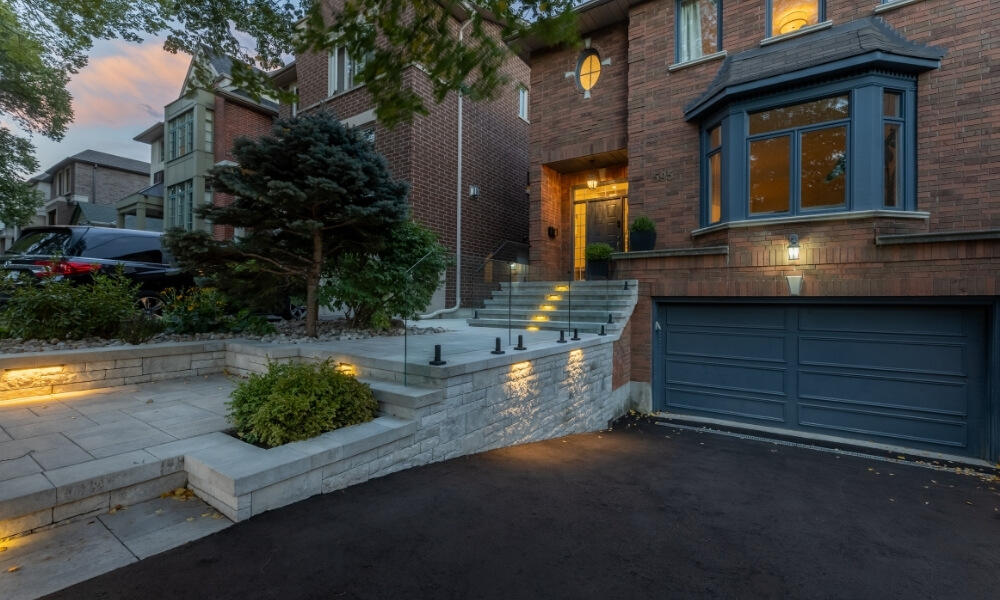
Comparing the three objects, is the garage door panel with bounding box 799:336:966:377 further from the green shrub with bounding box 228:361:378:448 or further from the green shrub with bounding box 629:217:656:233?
the green shrub with bounding box 228:361:378:448

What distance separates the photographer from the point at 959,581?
8.72 feet

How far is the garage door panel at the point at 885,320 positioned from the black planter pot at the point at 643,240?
105 inches

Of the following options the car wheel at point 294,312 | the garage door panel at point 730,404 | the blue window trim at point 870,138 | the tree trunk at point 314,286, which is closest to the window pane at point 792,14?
the blue window trim at point 870,138

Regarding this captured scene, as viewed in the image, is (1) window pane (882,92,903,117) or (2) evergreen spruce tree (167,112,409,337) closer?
(2) evergreen spruce tree (167,112,409,337)

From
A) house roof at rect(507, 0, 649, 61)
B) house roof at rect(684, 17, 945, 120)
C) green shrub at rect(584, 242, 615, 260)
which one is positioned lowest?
green shrub at rect(584, 242, 615, 260)

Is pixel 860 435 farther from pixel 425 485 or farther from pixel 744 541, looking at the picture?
pixel 425 485

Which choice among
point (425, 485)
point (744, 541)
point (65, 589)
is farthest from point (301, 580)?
point (744, 541)

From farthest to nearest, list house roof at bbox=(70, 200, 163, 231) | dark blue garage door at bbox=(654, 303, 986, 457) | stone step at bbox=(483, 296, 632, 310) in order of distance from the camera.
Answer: house roof at bbox=(70, 200, 163, 231) < stone step at bbox=(483, 296, 632, 310) < dark blue garage door at bbox=(654, 303, 986, 457)

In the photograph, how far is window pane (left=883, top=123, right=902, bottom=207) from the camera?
251 inches

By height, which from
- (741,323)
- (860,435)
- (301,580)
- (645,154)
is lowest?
(860,435)

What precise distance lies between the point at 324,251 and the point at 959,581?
6.93m

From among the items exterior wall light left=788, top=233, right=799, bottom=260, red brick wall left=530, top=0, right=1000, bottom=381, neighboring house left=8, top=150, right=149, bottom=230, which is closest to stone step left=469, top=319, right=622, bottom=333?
red brick wall left=530, top=0, right=1000, bottom=381

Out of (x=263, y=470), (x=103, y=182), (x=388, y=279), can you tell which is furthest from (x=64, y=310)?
(x=103, y=182)

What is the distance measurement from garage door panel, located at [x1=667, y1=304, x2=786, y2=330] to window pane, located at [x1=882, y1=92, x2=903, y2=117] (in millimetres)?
3233
